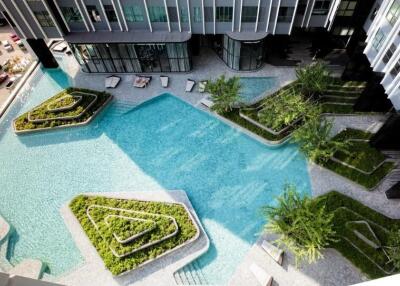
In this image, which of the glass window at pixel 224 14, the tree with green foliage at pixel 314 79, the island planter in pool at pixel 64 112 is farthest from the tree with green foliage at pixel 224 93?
the island planter in pool at pixel 64 112

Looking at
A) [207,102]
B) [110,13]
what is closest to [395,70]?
[207,102]

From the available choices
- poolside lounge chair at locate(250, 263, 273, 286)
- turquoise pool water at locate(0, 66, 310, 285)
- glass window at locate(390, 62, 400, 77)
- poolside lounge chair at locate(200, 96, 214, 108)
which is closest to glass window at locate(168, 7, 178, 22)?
turquoise pool water at locate(0, 66, 310, 285)

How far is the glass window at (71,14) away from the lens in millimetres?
32294

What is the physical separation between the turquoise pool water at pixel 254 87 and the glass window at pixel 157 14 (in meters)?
11.4

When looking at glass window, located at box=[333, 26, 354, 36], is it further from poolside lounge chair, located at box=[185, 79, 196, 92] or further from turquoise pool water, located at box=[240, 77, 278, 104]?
poolside lounge chair, located at box=[185, 79, 196, 92]

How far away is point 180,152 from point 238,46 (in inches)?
557

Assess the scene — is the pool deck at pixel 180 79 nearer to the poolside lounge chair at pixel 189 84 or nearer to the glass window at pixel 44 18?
the poolside lounge chair at pixel 189 84

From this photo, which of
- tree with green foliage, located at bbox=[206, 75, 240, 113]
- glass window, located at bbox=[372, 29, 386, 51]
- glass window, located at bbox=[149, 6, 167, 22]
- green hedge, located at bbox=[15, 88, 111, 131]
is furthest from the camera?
green hedge, located at bbox=[15, 88, 111, 131]

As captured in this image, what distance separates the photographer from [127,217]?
2494 cm

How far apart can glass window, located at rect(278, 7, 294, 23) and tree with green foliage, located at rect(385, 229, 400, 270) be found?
76.0 ft

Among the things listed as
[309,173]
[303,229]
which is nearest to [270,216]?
[303,229]

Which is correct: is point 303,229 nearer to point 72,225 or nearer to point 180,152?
point 180,152

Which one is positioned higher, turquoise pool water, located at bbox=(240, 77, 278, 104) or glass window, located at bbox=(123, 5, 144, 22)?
glass window, located at bbox=(123, 5, 144, 22)

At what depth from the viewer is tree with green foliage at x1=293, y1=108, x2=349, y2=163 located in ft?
85.6
